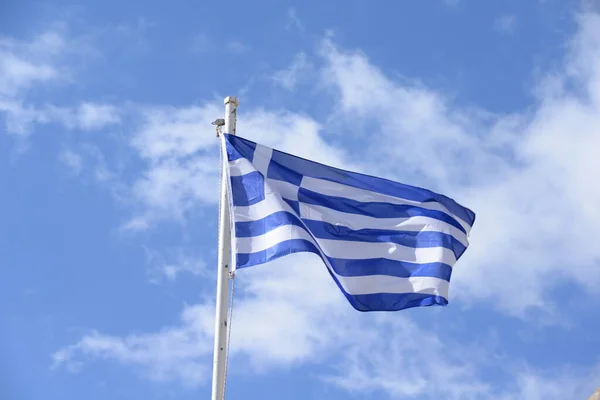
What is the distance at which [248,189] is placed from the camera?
1670 cm

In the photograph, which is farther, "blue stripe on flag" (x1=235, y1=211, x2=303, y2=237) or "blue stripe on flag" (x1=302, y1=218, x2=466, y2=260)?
"blue stripe on flag" (x1=302, y1=218, x2=466, y2=260)

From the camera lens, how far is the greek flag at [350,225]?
53.8 ft

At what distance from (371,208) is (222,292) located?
3.51 metres

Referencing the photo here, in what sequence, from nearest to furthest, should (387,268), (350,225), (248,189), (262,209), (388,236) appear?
(262,209)
(248,189)
(387,268)
(350,225)
(388,236)

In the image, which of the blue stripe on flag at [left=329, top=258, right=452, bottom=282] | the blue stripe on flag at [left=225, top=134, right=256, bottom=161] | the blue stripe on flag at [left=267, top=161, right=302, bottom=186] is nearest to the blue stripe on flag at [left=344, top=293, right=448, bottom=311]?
the blue stripe on flag at [left=329, top=258, right=452, bottom=282]

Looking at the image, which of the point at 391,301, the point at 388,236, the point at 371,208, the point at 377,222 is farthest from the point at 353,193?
the point at 391,301

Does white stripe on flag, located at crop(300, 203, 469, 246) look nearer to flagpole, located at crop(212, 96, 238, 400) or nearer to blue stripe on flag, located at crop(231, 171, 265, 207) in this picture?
blue stripe on flag, located at crop(231, 171, 265, 207)

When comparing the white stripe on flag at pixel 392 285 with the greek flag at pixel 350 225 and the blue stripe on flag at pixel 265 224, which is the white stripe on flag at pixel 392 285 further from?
the blue stripe on flag at pixel 265 224

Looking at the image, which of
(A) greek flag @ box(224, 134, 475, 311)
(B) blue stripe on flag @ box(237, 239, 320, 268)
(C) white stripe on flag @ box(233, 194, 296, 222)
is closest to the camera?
(B) blue stripe on flag @ box(237, 239, 320, 268)

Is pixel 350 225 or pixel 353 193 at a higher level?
pixel 353 193

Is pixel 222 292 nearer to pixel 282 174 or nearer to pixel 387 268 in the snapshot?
pixel 282 174

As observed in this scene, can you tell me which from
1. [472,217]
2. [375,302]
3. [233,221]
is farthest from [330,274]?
[472,217]

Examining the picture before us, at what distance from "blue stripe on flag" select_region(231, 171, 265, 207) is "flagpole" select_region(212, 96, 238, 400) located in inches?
5.6

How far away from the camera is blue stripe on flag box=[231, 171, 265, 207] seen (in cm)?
1647
